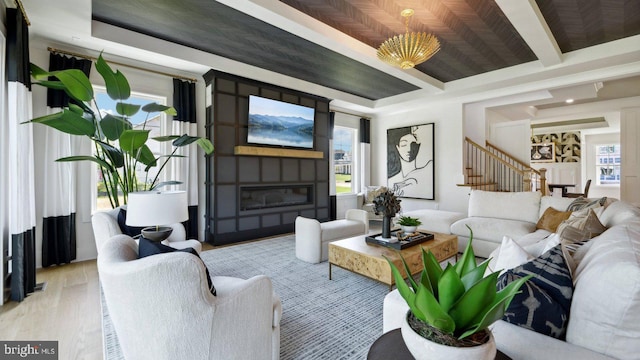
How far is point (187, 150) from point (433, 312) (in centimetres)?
452

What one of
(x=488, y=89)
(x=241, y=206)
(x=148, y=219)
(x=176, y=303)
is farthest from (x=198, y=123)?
(x=488, y=89)

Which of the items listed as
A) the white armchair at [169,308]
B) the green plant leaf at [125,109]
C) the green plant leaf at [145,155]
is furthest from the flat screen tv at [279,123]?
the white armchair at [169,308]

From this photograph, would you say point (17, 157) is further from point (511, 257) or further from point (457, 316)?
point (511, 257)

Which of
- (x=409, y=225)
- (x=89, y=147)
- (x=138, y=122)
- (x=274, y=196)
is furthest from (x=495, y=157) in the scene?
(x=89, y=147)

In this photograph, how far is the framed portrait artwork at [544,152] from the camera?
376 inches

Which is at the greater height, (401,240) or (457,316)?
(457,316)

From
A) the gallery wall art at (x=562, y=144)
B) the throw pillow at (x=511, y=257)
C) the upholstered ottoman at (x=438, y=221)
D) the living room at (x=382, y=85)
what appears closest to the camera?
the throw pillow at (x=511, y=257)

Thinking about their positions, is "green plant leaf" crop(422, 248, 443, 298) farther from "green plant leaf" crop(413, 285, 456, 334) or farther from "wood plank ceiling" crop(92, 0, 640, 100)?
"wood plank ceiling" crop(92, 0, 640, 100)

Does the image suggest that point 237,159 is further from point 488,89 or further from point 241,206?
point 488,89

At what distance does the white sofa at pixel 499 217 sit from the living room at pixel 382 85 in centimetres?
158

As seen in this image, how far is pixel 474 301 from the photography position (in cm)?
76

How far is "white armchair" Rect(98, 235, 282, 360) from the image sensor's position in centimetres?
119

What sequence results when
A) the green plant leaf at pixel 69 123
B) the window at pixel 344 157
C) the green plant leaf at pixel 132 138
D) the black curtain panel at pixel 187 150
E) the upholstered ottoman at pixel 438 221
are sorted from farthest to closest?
the window at pixel 344 157, the black curtain panel at pixel 187 150, the upholstered ottoman at pixel 438 221, the green plant leaf at pixel 132 138, the green plant leaf at pixel 69 123

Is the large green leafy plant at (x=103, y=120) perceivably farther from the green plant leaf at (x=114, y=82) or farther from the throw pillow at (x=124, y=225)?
the throw pillow at (x=124, y=225)
